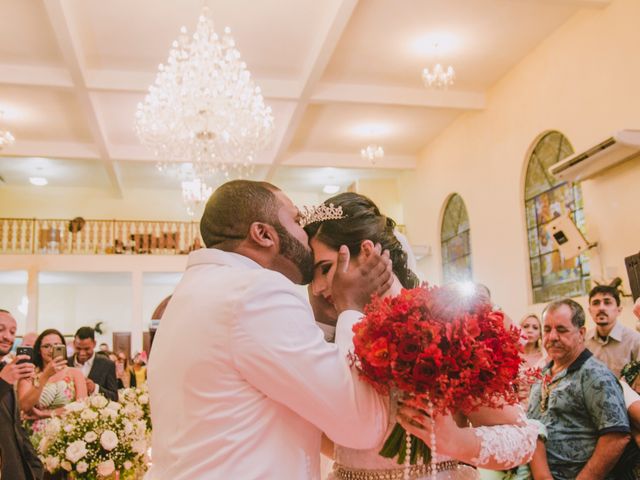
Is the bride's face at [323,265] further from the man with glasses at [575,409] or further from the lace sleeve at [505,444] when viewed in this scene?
the man with glasses at [575,409]

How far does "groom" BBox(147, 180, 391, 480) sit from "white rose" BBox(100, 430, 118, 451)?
1.79m

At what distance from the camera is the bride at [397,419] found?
1685mm

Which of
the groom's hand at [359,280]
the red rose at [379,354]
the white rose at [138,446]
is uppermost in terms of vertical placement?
the groom's hand at [359,280]

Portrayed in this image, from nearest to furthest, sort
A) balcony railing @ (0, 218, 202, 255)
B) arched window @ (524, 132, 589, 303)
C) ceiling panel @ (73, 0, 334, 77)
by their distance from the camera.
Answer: ceiling panel @ (73, 0, 334, 77) → arched window @ (524, 132, 589, 303) → balcony railing @ (0, 218, 202, 255)

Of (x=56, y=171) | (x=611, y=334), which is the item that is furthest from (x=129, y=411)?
(x=56, y=171)

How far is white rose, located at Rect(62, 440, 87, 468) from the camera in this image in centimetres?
344

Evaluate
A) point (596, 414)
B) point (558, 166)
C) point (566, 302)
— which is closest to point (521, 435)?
point (596, 414)

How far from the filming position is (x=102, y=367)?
24.3 ft

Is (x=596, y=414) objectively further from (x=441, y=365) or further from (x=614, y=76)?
(x=614, y=76)

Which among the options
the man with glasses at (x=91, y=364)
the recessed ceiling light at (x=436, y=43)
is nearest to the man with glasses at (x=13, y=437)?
the man with glasses at (x=91, y=364)

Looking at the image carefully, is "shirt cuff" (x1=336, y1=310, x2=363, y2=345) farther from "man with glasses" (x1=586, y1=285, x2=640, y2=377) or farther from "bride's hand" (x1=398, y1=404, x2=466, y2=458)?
"man with glasses" (x1=586, y1=285, x2=640, y2=377)

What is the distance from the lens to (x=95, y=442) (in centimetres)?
358

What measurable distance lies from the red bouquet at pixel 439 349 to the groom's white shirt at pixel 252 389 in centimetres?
11

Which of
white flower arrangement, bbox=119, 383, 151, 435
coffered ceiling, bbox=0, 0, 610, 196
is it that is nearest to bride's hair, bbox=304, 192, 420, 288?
white flower arrangement, bbox=119, 383, 151, 435
